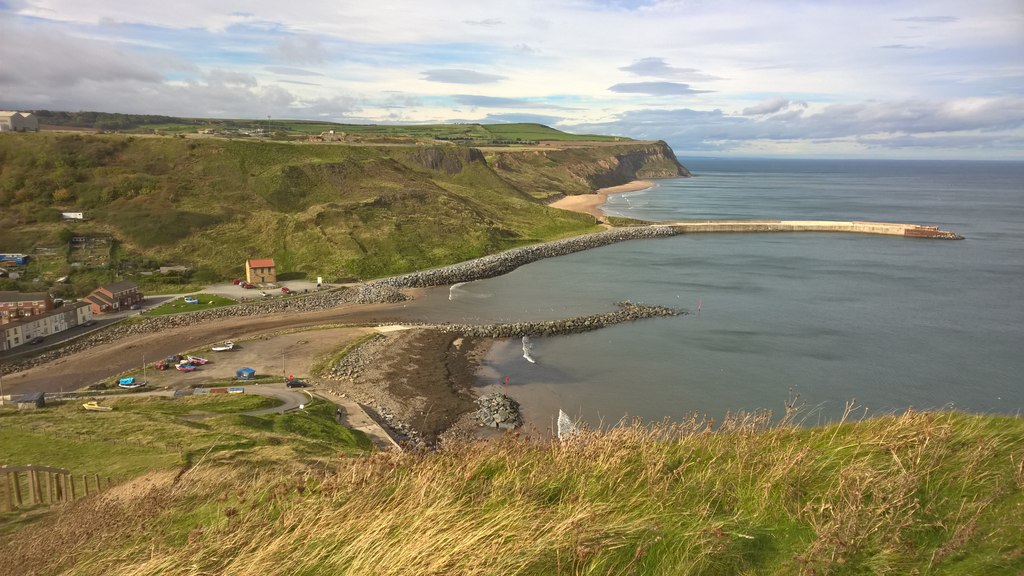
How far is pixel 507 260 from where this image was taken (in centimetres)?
8112

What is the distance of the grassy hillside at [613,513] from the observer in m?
5.85

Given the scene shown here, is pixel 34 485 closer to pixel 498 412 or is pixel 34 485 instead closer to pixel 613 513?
pixel 613 513

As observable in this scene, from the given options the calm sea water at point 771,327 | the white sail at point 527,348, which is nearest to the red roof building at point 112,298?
the calm sea water at point 771,327

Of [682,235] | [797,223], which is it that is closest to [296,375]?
[682,235]

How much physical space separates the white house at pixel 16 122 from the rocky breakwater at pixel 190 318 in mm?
Answer: 69462

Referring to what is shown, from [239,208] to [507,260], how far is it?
37.7 m

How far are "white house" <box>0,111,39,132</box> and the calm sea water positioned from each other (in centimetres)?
8264

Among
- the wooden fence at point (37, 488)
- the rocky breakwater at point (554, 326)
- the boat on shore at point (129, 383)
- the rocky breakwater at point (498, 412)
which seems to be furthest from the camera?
the rocky breakwater at point (554, 326)

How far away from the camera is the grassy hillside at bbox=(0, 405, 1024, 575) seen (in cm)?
585

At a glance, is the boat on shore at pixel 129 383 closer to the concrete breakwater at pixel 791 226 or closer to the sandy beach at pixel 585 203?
the sandy beach at pixel 585 203

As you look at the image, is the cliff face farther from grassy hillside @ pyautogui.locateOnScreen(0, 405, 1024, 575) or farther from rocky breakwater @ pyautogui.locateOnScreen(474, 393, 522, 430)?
grassy hillside @ pyautogui.locateOnScreen(0, 405, 1024, 575)

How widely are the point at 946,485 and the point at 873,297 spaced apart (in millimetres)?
67075

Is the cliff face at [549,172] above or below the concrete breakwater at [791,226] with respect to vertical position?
above

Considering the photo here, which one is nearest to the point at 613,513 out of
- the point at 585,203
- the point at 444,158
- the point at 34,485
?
the point at 34,485
